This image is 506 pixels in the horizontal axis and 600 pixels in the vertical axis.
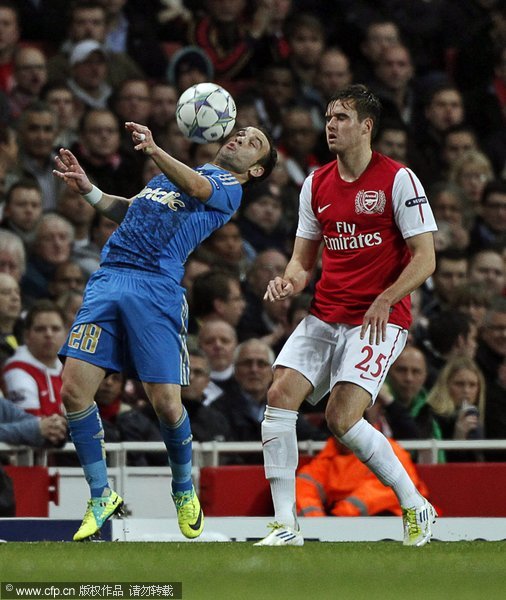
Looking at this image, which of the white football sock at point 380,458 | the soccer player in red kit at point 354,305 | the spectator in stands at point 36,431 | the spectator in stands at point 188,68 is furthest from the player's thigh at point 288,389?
the spectator in stands at point 188,68

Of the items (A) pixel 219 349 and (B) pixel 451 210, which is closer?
(A) pixel 219 349

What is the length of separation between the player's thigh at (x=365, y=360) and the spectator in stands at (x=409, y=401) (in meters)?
3.07

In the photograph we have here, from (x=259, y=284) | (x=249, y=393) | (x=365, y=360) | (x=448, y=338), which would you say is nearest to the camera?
(x=365, y=360)

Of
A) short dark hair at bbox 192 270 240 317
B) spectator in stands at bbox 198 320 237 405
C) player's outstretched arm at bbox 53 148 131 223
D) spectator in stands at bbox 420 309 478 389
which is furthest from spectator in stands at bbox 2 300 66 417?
spectator in stands at bbox 420 309 478 389

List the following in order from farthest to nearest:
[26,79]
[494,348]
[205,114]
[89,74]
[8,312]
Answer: [89,74] < [26,79] < [494,348] < [8,312] < [205,114]

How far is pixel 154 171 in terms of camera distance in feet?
43.5

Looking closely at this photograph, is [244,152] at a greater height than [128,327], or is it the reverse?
[244,152]

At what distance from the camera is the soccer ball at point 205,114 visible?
28.2 feet

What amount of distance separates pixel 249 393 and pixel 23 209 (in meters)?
2.40

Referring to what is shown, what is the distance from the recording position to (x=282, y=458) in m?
7.90

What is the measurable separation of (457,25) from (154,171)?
5.34 metres

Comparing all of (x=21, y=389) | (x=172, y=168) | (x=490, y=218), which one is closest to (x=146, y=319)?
(x=172, y=168)

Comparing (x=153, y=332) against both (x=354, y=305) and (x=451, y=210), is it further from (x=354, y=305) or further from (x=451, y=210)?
(x=451, y=210)

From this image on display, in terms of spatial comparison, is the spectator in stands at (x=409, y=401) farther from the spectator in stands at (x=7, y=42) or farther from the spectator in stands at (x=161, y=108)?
the spectator in stands at (x=7, y=42)
